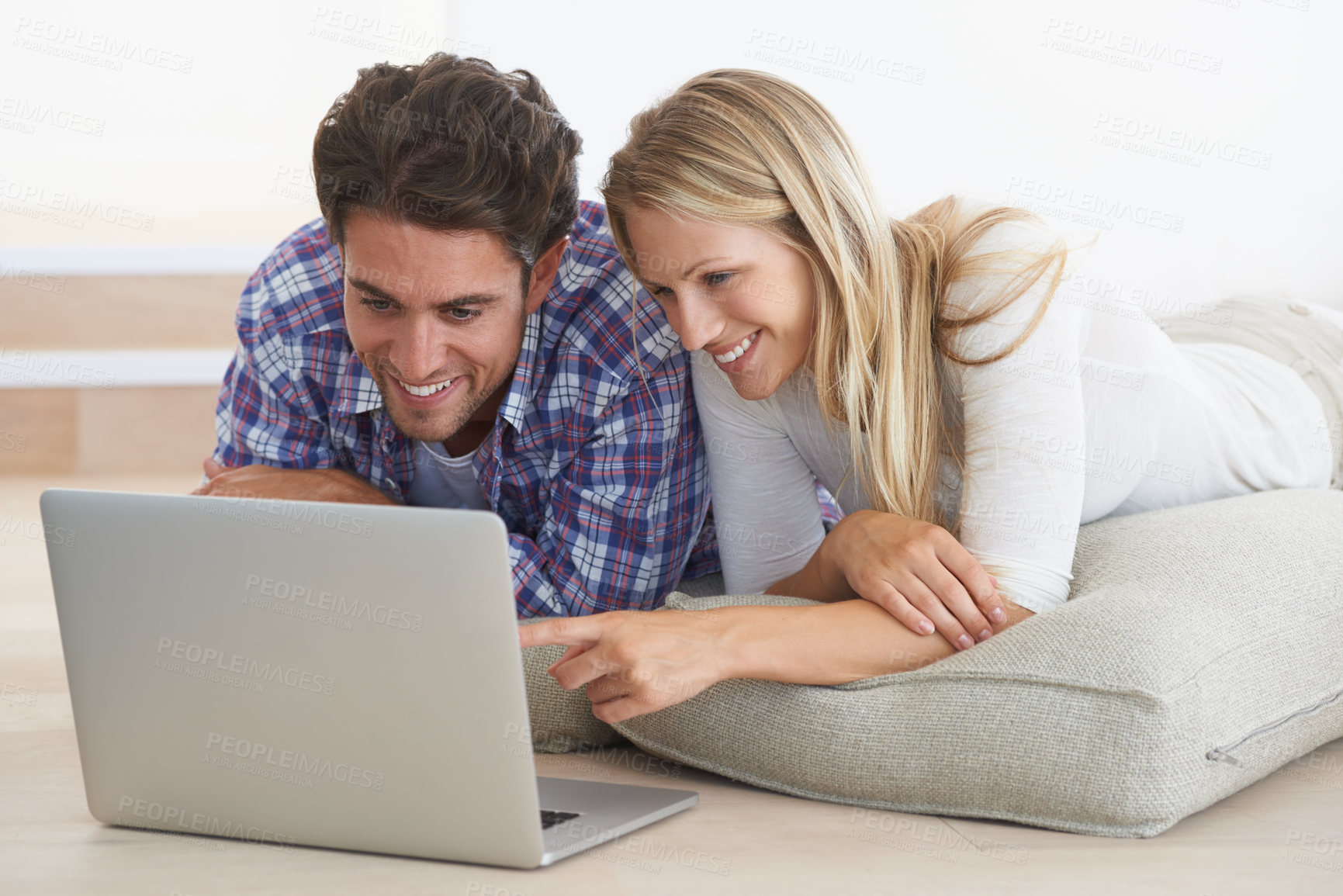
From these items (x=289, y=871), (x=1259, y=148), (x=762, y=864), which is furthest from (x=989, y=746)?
(x=1259, y=148)

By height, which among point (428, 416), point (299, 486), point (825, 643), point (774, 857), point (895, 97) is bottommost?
point (774, 857)

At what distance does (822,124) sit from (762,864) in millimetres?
827

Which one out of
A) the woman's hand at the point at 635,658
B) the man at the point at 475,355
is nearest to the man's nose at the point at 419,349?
the man at the point at 475,355

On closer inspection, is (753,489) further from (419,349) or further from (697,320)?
(419,349)

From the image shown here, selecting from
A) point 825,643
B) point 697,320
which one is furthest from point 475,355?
point 825,643

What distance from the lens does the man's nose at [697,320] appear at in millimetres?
1408

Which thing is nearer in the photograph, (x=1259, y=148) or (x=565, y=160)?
(x=565, y=160)

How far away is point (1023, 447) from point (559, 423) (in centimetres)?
65

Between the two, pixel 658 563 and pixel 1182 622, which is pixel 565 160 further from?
pixel 1182 622

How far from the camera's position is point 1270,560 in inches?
56.0

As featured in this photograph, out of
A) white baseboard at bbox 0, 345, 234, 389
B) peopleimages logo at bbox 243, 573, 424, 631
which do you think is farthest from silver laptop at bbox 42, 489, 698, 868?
white baseboard at bbox 0, 345, 234, 389

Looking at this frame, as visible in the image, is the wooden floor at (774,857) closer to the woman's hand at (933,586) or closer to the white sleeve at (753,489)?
the woman's hand at (933,586)

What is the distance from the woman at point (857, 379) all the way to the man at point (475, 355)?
0.16 metres

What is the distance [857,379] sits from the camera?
145 centimetres
